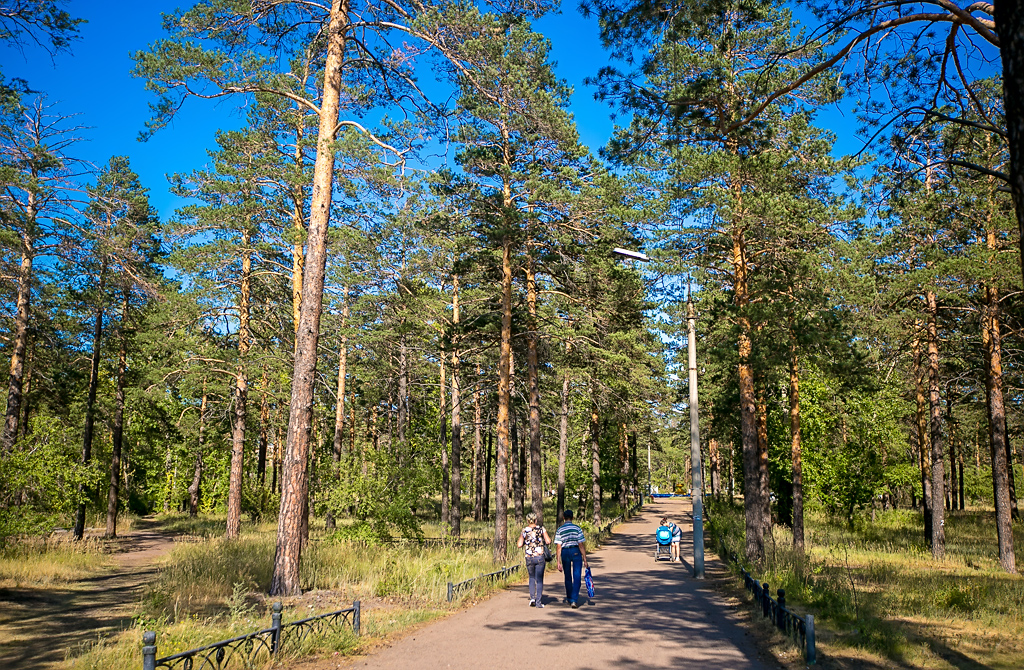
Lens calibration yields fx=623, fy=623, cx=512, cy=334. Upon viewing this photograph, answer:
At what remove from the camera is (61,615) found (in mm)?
11766

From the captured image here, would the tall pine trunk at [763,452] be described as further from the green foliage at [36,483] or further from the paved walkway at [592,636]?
the green foliage at [36,483]

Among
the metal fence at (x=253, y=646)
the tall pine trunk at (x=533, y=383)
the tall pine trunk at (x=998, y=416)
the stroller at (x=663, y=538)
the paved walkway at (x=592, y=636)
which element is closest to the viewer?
the metal fence at (x=253, y=646)

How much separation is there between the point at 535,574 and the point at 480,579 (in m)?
2.23

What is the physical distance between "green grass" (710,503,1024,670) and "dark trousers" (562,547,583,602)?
4.04m

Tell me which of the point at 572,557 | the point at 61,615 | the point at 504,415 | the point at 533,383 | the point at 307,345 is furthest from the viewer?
the point at 533,383

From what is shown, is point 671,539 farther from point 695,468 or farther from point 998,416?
point 998,416

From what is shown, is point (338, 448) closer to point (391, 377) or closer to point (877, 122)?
point (391, 377)

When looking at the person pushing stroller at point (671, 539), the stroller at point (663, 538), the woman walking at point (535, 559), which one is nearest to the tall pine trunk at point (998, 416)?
the person pushing stroller at point (671, 539)

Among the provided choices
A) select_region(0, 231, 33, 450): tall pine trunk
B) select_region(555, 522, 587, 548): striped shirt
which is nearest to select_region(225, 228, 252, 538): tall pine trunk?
select_region(0, 231, 33, 450): tall pine trunk

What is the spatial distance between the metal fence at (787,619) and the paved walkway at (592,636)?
0.55 meters

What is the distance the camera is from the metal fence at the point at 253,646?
19.6 ft

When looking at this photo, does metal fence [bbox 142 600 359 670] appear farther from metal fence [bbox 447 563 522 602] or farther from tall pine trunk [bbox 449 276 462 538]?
tall pine trunk [bbox 449 276 462 538]

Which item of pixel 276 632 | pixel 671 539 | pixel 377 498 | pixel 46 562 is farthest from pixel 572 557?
pixel 46 562

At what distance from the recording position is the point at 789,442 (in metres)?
28.2
